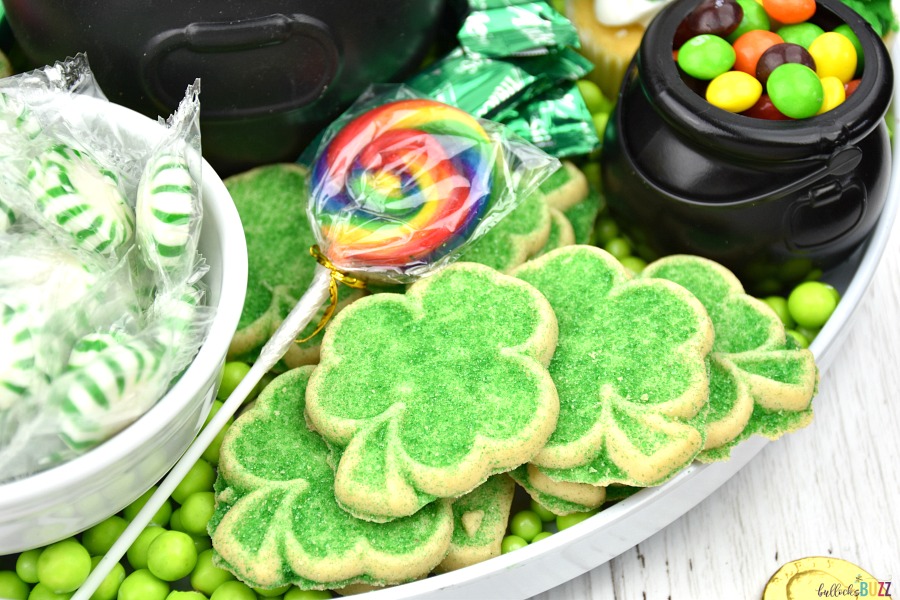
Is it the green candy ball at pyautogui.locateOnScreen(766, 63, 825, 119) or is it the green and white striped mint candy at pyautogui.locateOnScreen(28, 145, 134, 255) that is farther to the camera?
the green candy ball at pyautogui.locateOnScreen(766, 63, 825, 119)

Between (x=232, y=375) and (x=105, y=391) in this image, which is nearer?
(x=105, y=391)

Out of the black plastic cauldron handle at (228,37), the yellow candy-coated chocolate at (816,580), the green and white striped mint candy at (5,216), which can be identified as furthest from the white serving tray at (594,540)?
the black plastic cauldron handle at (228,37)

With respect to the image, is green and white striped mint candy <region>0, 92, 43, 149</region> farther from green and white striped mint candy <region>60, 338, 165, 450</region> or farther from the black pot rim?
the black pot rim

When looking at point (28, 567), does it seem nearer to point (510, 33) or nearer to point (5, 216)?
point (5, 216)

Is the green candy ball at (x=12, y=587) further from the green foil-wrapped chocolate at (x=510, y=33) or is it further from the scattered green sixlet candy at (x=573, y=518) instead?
the green foil-wrapped chocolate at (x=510, y=33)

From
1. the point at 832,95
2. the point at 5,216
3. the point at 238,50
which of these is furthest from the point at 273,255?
the point at 832,95

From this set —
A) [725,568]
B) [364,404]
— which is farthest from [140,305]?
[725,568]

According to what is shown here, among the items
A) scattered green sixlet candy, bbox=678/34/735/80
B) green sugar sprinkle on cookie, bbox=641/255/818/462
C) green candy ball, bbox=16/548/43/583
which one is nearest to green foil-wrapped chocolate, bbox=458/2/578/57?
scattered green sixlet candy, bbox=678/34/735/80
